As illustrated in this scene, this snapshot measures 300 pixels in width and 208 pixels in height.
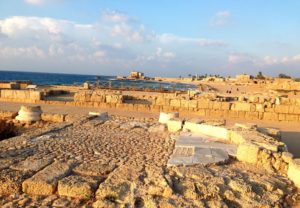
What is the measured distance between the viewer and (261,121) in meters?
15.5

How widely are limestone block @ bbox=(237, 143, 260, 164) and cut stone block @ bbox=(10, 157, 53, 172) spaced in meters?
3.69

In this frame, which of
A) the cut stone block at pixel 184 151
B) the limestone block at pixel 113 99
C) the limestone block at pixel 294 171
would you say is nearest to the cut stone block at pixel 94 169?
the cut stone block at pixel 184 151

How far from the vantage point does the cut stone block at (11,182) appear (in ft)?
15.5

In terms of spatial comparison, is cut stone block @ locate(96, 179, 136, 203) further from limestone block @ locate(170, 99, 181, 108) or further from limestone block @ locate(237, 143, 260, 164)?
limestone block @ locate(170, 99, 181, 108)

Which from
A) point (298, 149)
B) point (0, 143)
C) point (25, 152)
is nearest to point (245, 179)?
point (25, 152)

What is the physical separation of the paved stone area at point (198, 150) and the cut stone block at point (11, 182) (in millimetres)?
2497

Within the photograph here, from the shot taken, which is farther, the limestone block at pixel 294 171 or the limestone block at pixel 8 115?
the limestone block at pixel 8 115

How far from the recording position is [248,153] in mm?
6391

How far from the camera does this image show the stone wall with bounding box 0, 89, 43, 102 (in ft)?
61.0

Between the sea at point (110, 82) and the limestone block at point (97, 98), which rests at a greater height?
the limestone block at point (97, 98)

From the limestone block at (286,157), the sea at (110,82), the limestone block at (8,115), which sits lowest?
the sea at (110,82)

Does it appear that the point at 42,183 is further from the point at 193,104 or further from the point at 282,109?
the point at 282,109

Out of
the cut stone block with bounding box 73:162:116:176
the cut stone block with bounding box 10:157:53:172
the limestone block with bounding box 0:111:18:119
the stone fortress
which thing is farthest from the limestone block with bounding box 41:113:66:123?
the cut stone block with bounding box 73:162:116:176

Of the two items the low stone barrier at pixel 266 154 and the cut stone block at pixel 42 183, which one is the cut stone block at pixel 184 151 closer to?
the low stone barrier at pixel 266 154
